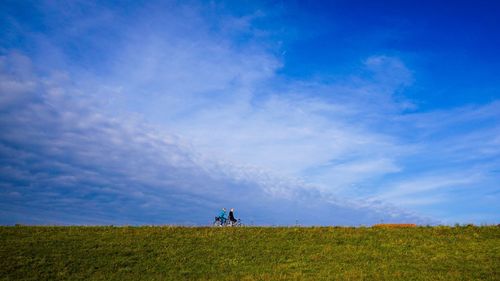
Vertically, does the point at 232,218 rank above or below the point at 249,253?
above

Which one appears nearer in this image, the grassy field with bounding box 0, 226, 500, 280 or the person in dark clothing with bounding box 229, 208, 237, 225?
the grassy field with bounding box 0, 226, 500, 280

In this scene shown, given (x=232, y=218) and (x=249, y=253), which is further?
(x=232, y=218)

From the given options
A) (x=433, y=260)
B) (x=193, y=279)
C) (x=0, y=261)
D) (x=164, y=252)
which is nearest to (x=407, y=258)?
(x=433, y=260)

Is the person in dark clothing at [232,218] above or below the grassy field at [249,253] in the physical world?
above

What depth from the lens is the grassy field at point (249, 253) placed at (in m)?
25.5

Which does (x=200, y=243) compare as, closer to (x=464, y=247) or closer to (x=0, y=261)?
(x=0, y=261)

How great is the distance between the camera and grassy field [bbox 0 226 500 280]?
25547 mm

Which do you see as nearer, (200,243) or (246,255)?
(246,255)

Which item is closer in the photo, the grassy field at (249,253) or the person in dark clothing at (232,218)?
the grassy field at (249,253)

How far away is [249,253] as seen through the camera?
30.0 metres

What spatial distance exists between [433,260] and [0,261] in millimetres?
25153

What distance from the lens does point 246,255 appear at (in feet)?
96.8

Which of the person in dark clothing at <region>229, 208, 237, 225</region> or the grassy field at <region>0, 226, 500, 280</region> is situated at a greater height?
the person in dark clothing at <region>229, 208, 237, 225</region>

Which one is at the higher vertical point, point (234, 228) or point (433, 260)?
point (234, 228)
